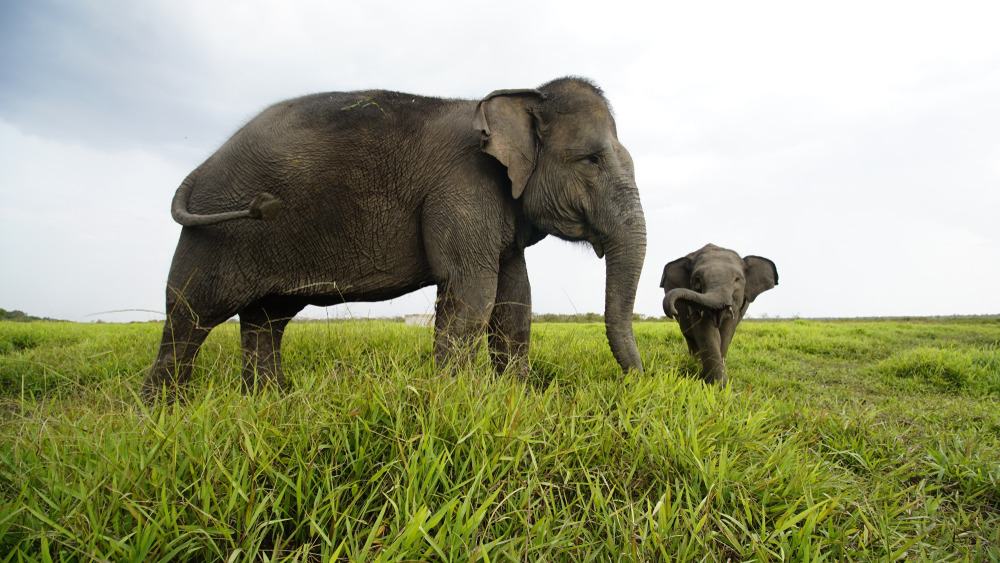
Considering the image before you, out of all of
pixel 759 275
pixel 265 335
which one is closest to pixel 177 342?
pixel 265 335

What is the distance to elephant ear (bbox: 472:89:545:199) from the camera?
348 cm

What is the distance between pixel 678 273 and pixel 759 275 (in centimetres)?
90

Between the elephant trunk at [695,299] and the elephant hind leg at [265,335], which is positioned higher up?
the elephant trunk at [695,299]

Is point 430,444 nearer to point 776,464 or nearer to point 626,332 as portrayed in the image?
point 776,464

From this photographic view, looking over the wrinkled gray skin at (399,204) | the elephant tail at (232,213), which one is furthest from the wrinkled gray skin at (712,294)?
the elephant tail at (232,213)

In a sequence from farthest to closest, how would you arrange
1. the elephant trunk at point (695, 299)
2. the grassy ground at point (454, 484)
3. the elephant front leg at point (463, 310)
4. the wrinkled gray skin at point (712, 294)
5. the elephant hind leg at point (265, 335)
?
1. the wrinkled gray skin at point (712, 294)
2. the elephant trunk at point (695, 299)
3. the elephant hind leg at point (265, 335)
4. the elephant front leg at point (463, 310)
5. the grassy ground at point (454, 484)

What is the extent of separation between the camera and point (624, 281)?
3.76 meters

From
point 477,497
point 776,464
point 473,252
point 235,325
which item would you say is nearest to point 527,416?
point 477,497

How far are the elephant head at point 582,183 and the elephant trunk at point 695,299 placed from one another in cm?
125

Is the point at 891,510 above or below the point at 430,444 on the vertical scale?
below

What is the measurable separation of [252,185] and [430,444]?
8.35 ft

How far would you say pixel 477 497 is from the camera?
1.74 metres

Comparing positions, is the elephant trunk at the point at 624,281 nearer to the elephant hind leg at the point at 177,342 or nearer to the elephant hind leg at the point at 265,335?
the elephant hind leg at the point at 265,335

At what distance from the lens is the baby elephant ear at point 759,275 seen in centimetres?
616
